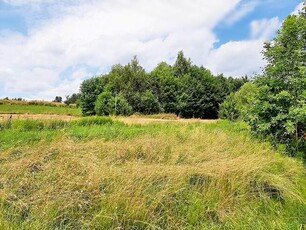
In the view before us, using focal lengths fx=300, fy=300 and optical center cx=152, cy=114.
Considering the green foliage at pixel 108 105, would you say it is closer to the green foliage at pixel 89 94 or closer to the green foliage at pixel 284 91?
the green foliage at pixel 89 94

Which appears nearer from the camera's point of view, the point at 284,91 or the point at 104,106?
the point at 284,91

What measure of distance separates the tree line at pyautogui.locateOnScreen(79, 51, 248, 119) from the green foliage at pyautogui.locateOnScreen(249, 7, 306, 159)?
28.3 m

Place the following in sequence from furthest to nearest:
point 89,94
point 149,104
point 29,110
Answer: point 149,104, point 29,110, point 89,94

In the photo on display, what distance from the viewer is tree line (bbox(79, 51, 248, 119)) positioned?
41156 millimetres

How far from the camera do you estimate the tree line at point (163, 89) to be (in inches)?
1620

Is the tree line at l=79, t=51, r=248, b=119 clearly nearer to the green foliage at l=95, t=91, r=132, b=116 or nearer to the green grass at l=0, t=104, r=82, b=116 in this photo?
the green foliage at l=95, t=91, r=132, b=116

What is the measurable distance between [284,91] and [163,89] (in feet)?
126

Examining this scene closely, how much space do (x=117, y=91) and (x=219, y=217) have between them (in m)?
39.9

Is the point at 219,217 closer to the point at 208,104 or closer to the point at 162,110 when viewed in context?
the point at 162,110

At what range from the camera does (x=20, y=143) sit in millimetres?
7801

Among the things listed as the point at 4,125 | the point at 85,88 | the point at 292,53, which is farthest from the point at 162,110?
the point at 292,53

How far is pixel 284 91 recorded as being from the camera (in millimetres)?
8273

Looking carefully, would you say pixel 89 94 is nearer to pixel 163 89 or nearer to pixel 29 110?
pixel 29 110

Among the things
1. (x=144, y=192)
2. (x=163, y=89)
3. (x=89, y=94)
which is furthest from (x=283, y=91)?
(x=163, y=89)
